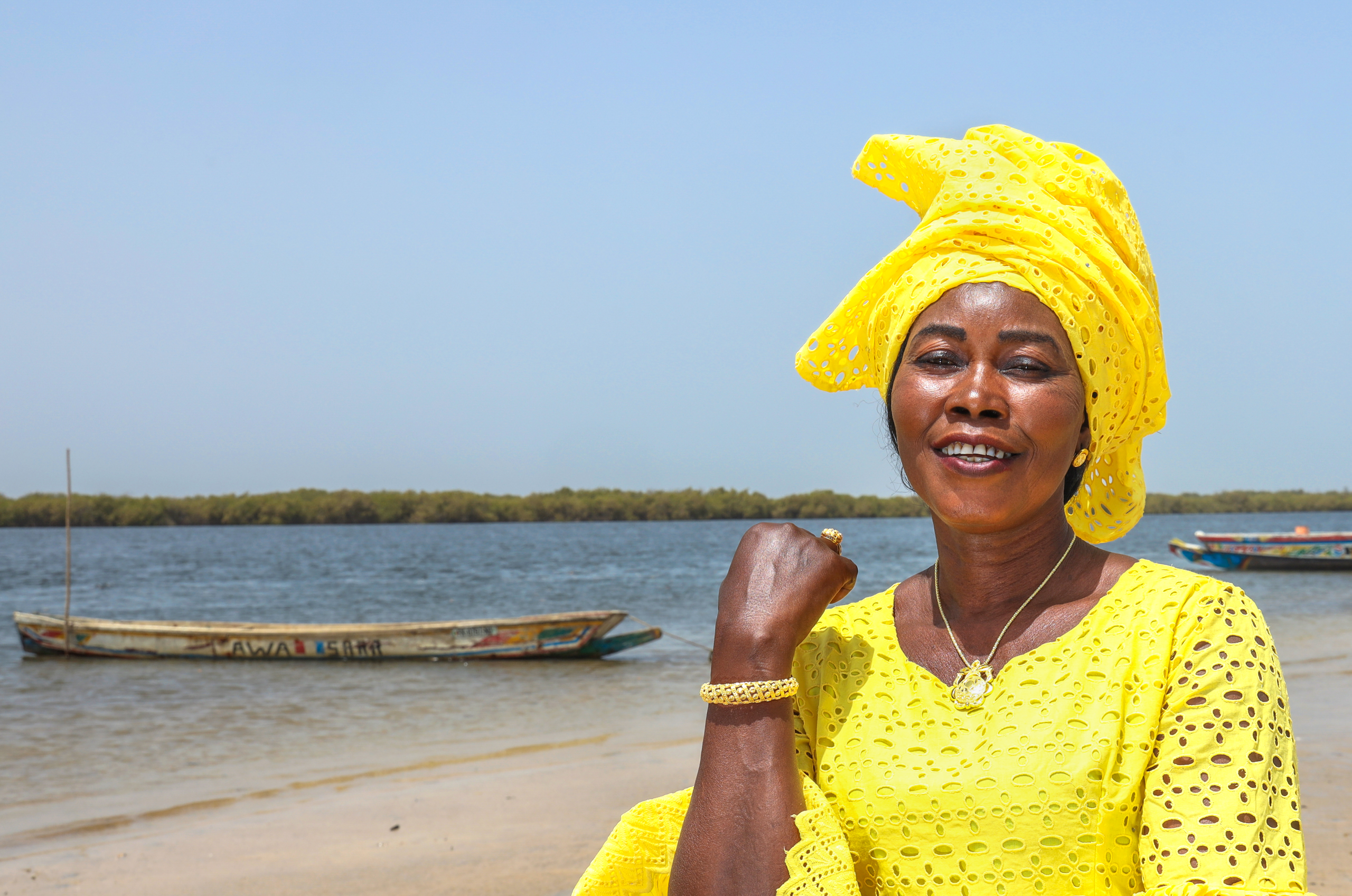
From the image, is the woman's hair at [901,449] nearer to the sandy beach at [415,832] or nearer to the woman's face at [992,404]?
the woman's face at [992,404]

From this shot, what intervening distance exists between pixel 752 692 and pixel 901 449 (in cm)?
47

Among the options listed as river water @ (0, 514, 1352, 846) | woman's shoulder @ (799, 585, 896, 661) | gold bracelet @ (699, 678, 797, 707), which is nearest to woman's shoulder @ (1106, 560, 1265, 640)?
woman's shoulder @ (799, 585, 896, 661)

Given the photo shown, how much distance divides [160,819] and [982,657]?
8.17 m

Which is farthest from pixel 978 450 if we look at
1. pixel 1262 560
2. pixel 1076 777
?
pixel 1262 560

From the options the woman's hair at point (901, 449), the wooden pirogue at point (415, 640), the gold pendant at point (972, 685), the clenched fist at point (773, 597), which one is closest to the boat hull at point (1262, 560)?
the wooden pirogue at point (415, 640)

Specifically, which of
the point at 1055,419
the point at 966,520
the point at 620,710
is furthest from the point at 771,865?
the point at 620,710

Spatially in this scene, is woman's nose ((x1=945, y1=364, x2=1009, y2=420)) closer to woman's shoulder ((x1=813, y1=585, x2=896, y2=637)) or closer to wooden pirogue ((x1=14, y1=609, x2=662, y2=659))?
woman's shoulder ((x1=813, y1=585, x2=896, y2=637))

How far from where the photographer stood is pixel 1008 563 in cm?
155

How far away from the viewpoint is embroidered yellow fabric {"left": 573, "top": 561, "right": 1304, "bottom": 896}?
3.85ft

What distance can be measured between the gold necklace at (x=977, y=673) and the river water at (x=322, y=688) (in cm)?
860

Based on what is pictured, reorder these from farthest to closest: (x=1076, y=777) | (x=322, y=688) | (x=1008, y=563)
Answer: (x=322, y=688)
(x=1008, y=563)
(x=1076, y=777)

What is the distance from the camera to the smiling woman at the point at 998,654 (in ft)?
4.03

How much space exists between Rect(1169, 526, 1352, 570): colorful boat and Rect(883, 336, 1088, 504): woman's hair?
28.7 m

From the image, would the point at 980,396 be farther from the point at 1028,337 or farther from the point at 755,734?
the point at 755,734
